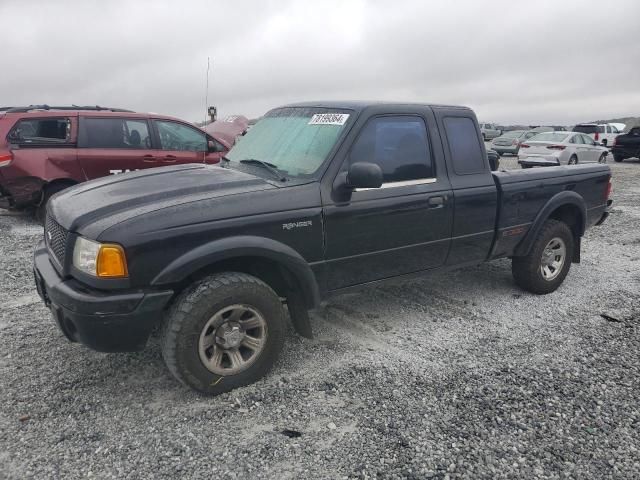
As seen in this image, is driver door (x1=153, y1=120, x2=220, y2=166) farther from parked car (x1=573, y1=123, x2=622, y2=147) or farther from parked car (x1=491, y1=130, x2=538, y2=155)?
parked car (x1=573, y1=123, x2=622, y2=147)

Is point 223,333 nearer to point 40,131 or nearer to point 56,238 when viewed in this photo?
point 56,238

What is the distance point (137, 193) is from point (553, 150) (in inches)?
655

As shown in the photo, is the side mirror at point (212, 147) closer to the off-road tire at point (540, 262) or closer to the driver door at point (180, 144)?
the driver door at point (180, 144)

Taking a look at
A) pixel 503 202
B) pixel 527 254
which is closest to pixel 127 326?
pixel 503 202

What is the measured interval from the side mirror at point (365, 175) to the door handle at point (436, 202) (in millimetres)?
755

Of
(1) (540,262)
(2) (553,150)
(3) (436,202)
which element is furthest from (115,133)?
(2) (553,150)

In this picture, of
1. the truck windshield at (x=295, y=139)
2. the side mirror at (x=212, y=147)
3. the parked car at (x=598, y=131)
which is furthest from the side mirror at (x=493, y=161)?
the parked car at (x=598, y=131)

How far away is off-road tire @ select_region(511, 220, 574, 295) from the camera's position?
4.85 meters

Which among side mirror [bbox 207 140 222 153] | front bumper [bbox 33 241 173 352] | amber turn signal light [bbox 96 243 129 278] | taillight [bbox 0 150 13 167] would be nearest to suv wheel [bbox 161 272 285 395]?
front bumper [bbox 33 241 173 352]

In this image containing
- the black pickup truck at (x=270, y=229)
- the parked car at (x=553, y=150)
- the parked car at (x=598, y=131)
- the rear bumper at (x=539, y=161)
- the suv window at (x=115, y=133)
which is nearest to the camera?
the black pickup truck at (x=270, y=229)

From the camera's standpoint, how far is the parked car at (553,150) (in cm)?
1678

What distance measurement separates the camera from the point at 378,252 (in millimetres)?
3727

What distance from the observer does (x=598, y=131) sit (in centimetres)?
2683

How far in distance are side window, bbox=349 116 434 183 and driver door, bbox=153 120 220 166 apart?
205 inches
